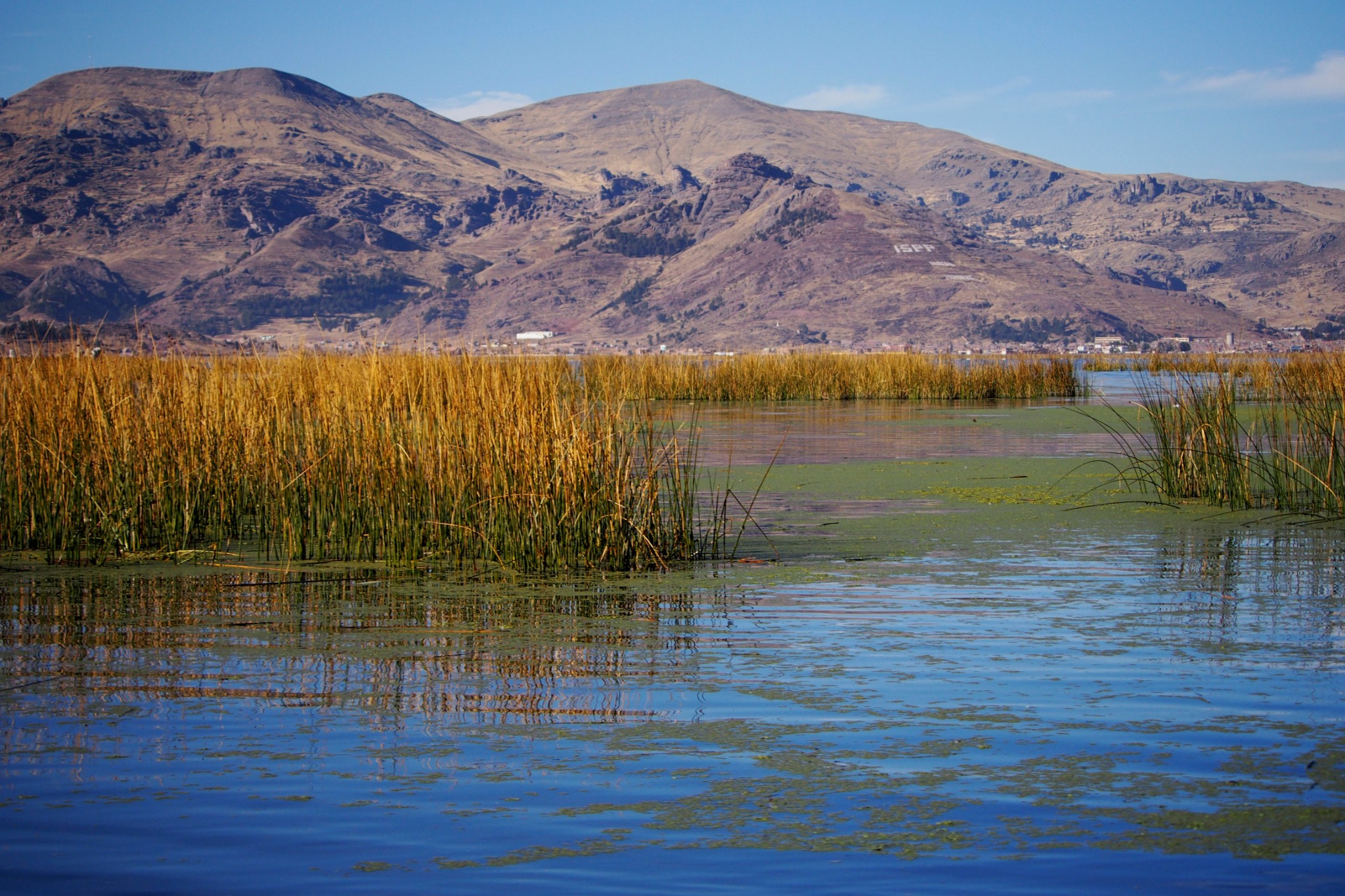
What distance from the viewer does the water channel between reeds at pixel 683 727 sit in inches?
115

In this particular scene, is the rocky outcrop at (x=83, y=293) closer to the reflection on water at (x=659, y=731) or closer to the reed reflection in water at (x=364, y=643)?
the reed reflection in water at (x=364, y=643)

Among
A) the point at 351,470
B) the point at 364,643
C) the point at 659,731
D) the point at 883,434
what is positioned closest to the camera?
the point at 659,731

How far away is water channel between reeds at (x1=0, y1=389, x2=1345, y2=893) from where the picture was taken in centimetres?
292

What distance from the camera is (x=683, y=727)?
389 cm

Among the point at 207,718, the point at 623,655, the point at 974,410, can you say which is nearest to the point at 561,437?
the point at 623,655

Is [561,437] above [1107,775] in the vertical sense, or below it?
above

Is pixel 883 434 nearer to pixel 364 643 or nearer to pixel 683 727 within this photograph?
pixel 364 643

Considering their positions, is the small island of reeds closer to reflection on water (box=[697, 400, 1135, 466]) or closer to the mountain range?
reflection on water (box=[697, 400, 1135, 466])

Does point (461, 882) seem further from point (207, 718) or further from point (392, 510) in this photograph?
point (392, 510)

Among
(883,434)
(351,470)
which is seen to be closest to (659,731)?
(351,470)

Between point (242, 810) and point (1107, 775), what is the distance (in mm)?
2193

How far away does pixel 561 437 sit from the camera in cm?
674

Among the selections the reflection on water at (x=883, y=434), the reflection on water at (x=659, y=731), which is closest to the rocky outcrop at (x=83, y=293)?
the reflection on water at (x=883, y=434)

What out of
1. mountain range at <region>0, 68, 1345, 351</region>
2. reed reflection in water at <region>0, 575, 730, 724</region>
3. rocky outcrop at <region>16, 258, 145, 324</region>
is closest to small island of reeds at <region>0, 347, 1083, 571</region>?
reed reflection in water at <region>0, 575, 730, 724</region>
